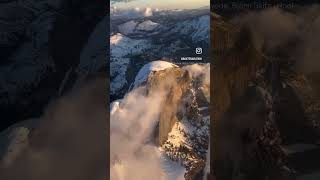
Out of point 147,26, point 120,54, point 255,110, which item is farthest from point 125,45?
point 255,110

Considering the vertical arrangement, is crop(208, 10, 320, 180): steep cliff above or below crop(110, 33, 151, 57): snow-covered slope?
below

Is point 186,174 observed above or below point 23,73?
below

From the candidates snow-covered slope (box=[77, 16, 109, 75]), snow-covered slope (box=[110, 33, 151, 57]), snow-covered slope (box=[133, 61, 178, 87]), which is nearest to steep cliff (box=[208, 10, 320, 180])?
snow-covered slope (box=[133, 61, 178, 87])

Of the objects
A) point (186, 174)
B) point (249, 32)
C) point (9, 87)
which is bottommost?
point (186, 174)

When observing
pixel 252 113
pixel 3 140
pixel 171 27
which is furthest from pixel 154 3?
pixel 3 140

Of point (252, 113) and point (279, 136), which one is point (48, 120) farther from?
point (279, 136)

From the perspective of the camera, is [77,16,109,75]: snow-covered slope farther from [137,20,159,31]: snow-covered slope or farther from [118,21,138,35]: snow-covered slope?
[137,20,159,31]: snow-covered slope

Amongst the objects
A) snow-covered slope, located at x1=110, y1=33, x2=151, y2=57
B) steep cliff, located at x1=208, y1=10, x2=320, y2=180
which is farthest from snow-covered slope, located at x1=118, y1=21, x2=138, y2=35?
steep cliff, located at x1=208, y1=10, x2=320, y2=180

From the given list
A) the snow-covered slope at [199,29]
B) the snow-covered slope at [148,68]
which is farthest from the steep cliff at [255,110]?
the snow-covered slope at [148,68]

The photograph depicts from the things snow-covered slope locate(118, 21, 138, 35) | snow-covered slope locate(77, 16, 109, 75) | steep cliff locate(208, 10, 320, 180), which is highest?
snow-covered slope locate(118, 21, 138, 35)
